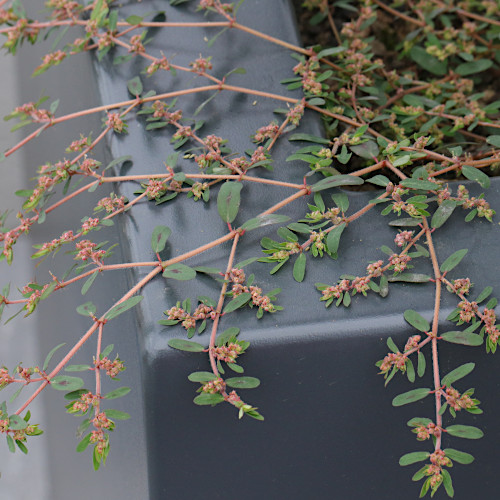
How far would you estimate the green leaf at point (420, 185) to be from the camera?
67 centimetres

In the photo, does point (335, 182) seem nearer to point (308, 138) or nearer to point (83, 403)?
point (308, 138)

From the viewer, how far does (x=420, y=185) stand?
676 mm

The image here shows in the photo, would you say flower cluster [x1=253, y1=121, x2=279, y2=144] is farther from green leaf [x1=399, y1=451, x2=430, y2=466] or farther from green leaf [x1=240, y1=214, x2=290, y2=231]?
green leaf [x1=399, y1=451, x2=430, y2=466]

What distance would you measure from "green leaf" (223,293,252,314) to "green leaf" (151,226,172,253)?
0.33ft

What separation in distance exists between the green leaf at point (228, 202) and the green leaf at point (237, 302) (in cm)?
9

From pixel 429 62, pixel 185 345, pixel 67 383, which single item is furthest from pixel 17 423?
pixel 429 62

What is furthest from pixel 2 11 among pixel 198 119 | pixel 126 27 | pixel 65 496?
pixel 65 496

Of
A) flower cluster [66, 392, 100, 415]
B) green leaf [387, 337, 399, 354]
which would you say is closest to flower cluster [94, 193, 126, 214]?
flower cluster [66, 392, 100, 415]

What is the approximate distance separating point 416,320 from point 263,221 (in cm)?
19

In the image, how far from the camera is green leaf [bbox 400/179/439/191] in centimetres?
67

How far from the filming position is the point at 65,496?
3.28 ft

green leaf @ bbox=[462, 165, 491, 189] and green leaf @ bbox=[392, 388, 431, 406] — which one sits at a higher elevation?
green leaf @ bbox=[462, 165, 491, 189]

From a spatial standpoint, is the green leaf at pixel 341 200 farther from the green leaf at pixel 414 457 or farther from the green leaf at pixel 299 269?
the green leaf at pixel 414 457

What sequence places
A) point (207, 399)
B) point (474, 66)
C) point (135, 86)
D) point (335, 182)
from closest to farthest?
point (207, 399), point (335, 182), point (135, 86), point (474, 66)
